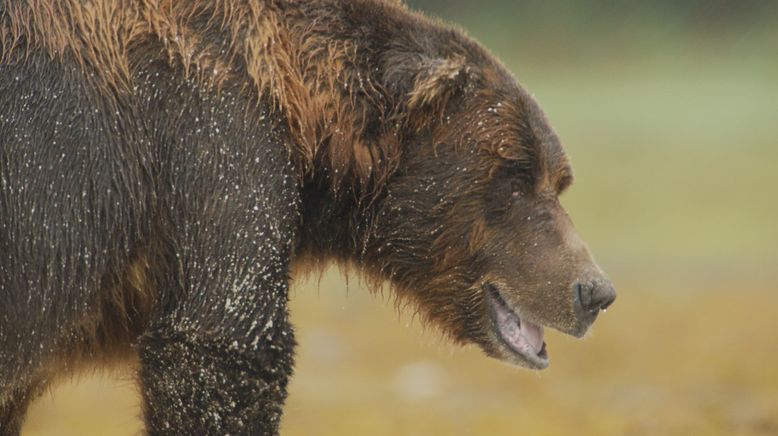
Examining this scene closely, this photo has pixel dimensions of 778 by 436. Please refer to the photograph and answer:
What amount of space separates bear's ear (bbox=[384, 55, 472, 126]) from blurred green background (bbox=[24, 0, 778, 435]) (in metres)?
0.89

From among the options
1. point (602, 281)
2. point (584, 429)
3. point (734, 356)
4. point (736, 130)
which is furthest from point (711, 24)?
point (602, 281)

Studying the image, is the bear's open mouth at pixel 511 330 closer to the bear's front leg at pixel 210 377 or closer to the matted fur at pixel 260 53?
the matted fur at pixel 260 53

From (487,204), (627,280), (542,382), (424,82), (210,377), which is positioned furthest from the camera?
(627,280)

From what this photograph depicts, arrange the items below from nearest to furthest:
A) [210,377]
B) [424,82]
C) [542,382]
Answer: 1. [210,377]
2. [424,82]
3. [542,382]

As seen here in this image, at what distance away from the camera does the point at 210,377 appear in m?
4.82

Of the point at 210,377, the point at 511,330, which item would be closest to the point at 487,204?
the point at 511,330

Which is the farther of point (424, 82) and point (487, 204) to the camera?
point (487, 204)

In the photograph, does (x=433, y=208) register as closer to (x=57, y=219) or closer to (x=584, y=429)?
(x=57, y=219)

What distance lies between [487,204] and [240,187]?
3.34 feet

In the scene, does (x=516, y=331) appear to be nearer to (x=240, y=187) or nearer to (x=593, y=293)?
(x=593, y=293)

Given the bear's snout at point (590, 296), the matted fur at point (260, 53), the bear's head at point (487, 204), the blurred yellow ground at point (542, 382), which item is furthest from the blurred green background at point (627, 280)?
the matted fur at point (260, 53)

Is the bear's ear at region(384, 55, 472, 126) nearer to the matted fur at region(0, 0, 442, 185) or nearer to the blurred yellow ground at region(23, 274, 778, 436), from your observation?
the matted fur at region(0, 0, 442, 185)

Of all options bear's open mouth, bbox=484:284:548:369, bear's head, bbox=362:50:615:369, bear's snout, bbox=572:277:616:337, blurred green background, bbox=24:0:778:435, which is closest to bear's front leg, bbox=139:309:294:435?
blurred green background, bbox=24:0:778:435

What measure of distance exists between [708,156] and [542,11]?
7340mm
